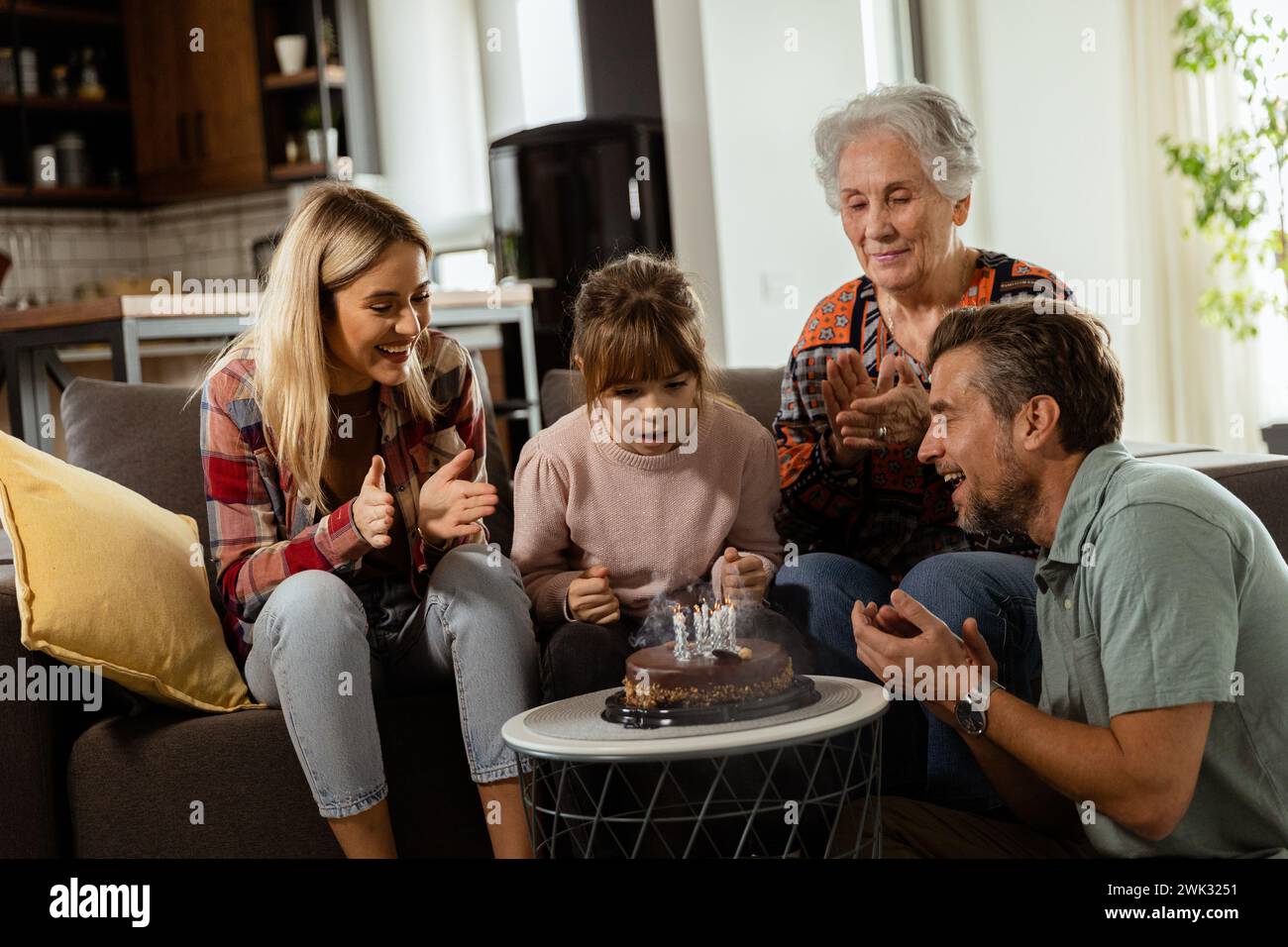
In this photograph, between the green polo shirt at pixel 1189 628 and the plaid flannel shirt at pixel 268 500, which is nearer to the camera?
the green polo shirt at pixel 1189 628

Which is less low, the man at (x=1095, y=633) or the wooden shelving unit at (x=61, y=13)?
the wooden shelving unit at (x=61, y=13)

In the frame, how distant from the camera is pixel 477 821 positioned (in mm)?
1975

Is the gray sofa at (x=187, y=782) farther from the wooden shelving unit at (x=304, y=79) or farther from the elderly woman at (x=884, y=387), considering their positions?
the wooden shelving unit at (x=304, y=79)

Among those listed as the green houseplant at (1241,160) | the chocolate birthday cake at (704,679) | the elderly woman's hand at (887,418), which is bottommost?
the chocolate birthday cake at (704,679)

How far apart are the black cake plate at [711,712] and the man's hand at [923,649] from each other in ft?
0.30

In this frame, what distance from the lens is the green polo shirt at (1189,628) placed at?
1356 millimetres

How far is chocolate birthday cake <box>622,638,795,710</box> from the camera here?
1521 mm

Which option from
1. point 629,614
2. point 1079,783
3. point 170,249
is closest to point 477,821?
point 629,614

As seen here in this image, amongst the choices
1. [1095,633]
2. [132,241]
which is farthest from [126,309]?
[132,241]

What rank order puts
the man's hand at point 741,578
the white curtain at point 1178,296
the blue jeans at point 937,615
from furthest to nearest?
the white curtain at point 1178,296
the man's hand at point 741,578
the blue jeans at point 937,615

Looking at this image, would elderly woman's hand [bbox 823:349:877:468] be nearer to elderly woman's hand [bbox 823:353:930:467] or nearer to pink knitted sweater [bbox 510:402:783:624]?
elderly woman's hand [bbox 823:353:930:467]

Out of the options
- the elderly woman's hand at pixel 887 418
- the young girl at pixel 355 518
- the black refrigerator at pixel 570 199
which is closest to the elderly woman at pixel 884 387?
the elderly woman's hand at pixel 887 418

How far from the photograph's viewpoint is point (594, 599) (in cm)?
189

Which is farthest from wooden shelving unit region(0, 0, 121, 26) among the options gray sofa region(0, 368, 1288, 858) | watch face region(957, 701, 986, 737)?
watch face region(957, 701, 986, 737)
